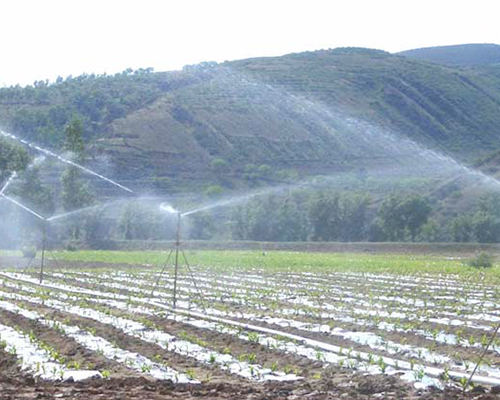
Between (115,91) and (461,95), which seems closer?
(115,91)

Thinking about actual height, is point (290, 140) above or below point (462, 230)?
above

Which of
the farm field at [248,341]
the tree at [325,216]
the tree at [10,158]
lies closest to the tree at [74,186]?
the tree at [10,158]

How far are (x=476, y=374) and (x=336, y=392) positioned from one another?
1.91 m

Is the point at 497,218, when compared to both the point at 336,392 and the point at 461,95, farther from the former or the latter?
the point at 461,95

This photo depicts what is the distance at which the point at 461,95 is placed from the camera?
13400 centimetres

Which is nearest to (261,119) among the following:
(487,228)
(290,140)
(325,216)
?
(290,140)

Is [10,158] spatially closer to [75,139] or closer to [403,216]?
[75,139]

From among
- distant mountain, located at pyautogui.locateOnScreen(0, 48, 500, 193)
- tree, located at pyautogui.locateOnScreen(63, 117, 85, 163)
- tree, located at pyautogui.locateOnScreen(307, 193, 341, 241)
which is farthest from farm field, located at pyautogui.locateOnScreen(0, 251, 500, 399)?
distant mountain, located at pyautogui.locateOnScreen(0, 48, 500, 193)

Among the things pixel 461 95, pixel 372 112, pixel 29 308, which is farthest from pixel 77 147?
pixel 461 95

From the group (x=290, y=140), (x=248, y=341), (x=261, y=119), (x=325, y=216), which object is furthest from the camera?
(x=261, y=119)

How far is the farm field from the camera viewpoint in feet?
30.3

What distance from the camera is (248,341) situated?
1247 centimetres

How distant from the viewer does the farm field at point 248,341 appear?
924cm

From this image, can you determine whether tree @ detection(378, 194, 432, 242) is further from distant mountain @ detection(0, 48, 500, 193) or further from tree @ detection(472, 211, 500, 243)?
distant mountain @ detection(0, 48, 500, 193)
